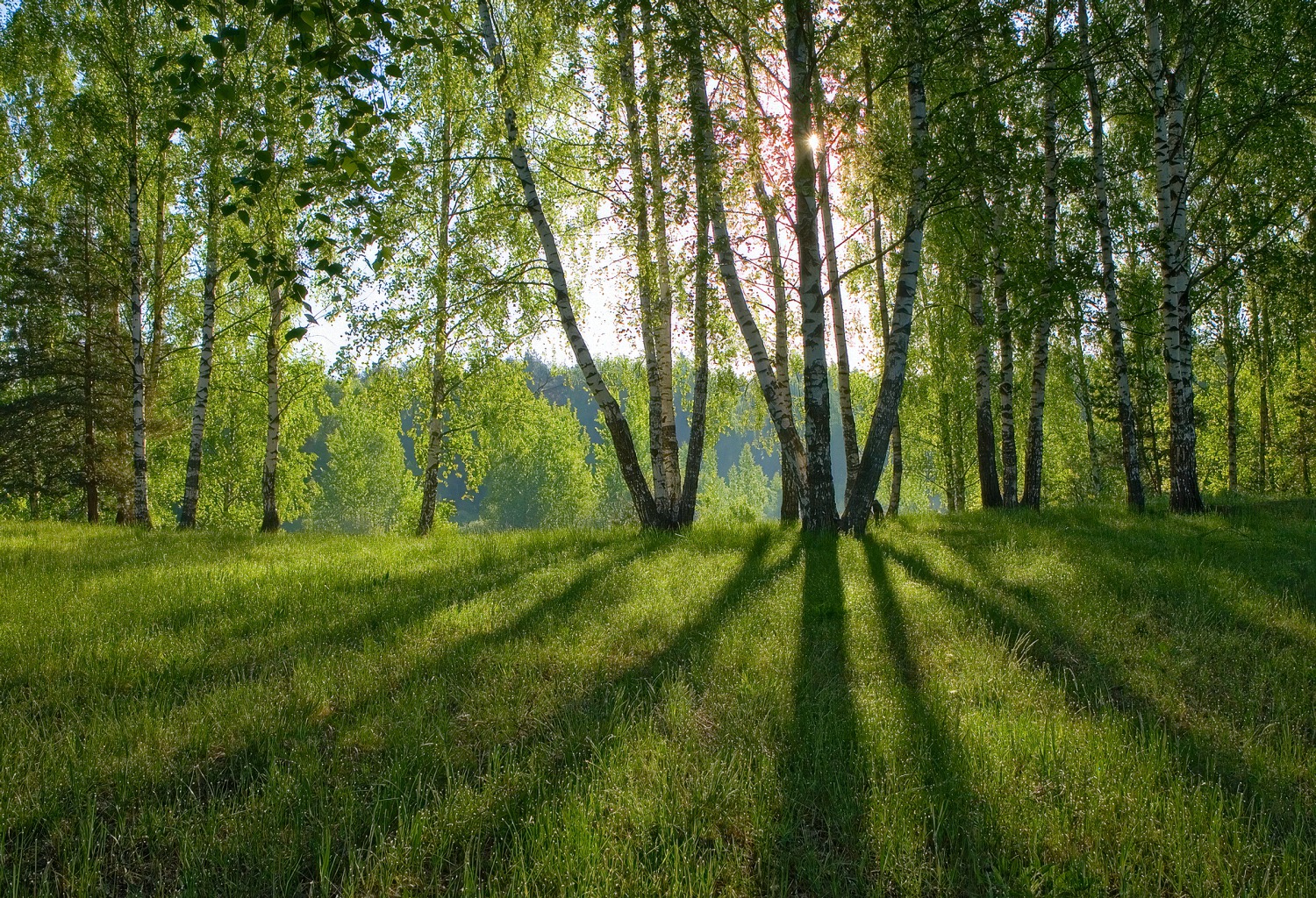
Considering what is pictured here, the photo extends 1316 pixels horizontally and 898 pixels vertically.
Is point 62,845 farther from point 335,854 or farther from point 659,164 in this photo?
point 659,164

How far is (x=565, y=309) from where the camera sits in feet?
35.7

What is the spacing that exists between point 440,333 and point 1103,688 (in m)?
11.7

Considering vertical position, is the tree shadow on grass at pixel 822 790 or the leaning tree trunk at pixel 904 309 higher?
the leaning tree trunk at pixel 904 309

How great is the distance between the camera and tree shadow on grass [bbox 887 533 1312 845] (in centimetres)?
302

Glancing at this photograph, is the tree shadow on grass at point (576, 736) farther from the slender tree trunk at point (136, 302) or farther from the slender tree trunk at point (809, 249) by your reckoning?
the slender tree trunk at point (136, 302)

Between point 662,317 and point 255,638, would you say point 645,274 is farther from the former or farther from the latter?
point 255,638

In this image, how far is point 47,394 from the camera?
66.1 ft

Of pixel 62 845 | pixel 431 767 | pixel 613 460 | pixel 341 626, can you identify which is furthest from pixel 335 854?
pixel 613 460

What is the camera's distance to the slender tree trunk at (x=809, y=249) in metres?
9.66

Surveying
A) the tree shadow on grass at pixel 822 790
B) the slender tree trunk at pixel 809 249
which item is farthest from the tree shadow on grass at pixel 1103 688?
the slender tree trunk at pixel 809 249

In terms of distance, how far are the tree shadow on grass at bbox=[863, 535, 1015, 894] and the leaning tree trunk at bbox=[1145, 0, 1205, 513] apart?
9.77 metres

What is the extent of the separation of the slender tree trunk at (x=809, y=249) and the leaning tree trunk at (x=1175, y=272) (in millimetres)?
6064

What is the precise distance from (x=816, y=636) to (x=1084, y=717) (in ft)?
6.54

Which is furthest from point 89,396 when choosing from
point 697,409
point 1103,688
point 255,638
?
point 1103,688
